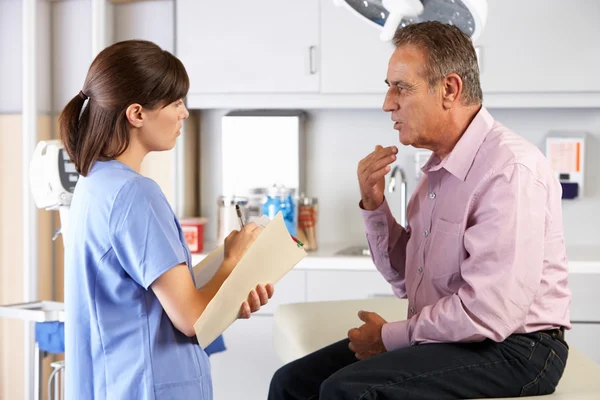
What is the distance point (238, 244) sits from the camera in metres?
1.62

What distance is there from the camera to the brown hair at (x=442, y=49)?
1.64 m

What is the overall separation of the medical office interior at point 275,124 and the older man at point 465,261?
3.75 feet

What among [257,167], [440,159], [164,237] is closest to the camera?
[164,237]

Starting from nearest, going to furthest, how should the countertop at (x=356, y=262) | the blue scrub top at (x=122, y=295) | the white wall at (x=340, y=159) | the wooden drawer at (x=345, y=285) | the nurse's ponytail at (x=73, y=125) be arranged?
the blue scrub top at (x=122, y=295)
the nurse's ponytail at (x=73, y=125)
the countertop at (x=356, y=262)
the wooden drawer at (x=345, y=285)
the white wall at (x=340, y=159)

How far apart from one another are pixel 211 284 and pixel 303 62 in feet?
5.60

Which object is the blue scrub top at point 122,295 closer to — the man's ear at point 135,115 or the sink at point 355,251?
the man's ear at point 135,115

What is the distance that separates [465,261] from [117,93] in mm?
752

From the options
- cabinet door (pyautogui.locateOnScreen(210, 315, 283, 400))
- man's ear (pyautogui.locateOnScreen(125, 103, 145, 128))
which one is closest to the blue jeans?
man's ear (pyautogui.locateOnScreen(125, 103, 145, 128))

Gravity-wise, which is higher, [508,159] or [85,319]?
[508,159]

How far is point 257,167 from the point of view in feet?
11.1

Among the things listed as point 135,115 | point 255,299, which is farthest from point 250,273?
point 135,115

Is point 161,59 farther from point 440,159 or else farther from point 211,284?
point 440,159

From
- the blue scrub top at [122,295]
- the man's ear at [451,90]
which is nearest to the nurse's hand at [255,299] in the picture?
the blue scrub top at [122,295]

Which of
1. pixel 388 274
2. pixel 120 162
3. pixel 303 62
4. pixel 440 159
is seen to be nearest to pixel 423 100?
pixel 440 159
